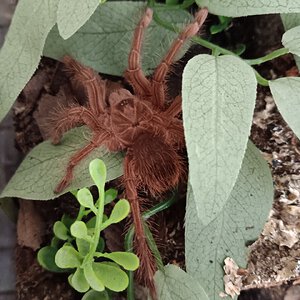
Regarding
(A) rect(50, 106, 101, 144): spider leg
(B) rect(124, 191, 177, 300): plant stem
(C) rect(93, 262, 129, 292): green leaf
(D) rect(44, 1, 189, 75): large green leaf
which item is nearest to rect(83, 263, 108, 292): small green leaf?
(C) rect(93, 262, 129, 292): green leaf

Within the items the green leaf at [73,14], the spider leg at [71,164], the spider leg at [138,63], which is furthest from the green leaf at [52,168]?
the green leaf at [73,14]

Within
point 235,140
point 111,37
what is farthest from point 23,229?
point 235,140

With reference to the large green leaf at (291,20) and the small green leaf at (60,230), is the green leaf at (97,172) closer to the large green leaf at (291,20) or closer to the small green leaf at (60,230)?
the small green leaf at (60,230)

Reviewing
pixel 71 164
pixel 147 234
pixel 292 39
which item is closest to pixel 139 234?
pixel 147 234

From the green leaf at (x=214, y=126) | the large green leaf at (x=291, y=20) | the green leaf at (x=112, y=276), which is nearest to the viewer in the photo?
the green leaf at (x=214, y=126)

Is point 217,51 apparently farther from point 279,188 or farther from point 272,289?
point 272,289
